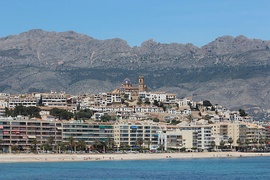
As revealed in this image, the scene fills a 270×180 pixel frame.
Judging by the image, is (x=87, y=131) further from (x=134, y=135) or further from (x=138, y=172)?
(x=138, y=172)

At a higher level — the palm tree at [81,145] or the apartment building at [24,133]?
the apartment building at [24,133]

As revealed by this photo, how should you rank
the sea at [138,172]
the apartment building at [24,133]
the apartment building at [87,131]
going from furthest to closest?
the apartment building at [87,131] → the apartment building at [24,133] → the sea at [138,172]

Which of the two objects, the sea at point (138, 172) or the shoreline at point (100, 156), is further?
the shoreline at point (100, 156)

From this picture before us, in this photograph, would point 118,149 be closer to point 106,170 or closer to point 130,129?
point 130,129

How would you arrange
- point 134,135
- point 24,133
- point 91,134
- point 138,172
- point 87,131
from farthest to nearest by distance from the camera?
point 134,135 < point 91,134 < point 87,131 < point 24,133 < point 138,172

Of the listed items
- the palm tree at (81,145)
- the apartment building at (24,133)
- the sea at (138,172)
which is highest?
the apartment building at (24,133)

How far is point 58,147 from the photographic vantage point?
6949 inches

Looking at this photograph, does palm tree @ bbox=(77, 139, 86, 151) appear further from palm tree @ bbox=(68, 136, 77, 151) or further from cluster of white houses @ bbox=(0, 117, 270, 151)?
A: cluster of white houses @ bbox=(0, 117, 270, 151)

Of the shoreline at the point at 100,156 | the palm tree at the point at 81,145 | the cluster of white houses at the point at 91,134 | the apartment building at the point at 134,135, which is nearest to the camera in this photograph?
the shoreline at the point at 100,156

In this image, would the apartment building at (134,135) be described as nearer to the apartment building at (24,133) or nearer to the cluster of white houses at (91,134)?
the cluster of white houses at (91,134)

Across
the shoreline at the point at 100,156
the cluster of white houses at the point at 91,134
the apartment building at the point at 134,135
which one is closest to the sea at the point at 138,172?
the shoreline at the point at 100,156

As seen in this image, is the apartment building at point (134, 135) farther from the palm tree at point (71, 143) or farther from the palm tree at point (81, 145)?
the palm tree at point (71, 143)

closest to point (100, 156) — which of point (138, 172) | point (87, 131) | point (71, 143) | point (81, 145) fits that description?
point (71, 143)

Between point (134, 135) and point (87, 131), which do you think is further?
point (134, 135)
